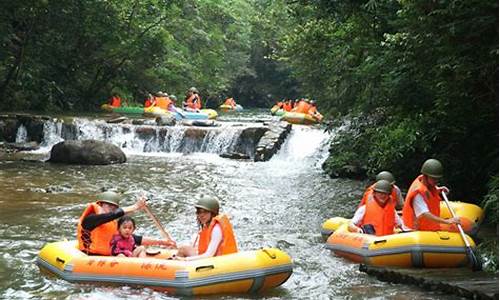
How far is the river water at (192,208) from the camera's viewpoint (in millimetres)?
7109

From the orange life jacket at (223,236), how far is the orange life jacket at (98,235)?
1.00m

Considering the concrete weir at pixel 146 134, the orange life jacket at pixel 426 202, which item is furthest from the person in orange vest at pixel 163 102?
the orange life jacket at pixel 426 202

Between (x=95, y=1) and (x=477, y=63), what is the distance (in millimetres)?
17473

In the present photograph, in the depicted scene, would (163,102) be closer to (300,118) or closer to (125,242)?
(300,118)

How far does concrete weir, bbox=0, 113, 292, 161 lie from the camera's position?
66.8 feet

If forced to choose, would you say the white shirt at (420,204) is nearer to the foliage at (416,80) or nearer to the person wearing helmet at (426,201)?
the person wearing helmet at (426,201)

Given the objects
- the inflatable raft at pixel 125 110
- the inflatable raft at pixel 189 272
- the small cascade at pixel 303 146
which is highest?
the inflatable raft at pixel 189 272

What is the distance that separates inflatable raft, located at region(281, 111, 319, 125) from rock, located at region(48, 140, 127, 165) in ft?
27.5

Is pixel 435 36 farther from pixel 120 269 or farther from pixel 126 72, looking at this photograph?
pixel 126 72

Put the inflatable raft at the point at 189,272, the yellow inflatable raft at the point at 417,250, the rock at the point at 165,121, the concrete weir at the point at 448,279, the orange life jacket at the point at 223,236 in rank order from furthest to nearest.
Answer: the rock at the point at 165,121 < the yellow inflatable raft at the point at 417,250 < the orange life jacket at the point at 223,236 < the inflatable raft at the point at 189,272 < the concrete weir at the point at 448,279

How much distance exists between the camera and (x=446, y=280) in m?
6.83

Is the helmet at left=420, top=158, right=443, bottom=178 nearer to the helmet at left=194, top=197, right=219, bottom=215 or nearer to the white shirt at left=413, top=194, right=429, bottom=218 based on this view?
the white shirt at left=413, top=194, right=429, bottom=218

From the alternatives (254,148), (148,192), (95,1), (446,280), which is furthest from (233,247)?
(95,1)

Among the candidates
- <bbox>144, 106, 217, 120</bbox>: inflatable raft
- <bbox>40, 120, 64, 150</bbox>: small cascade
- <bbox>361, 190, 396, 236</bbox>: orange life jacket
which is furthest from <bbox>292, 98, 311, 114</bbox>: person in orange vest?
<bbox>361, 190, 396, 236</bbox>: orange life jacket
